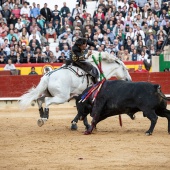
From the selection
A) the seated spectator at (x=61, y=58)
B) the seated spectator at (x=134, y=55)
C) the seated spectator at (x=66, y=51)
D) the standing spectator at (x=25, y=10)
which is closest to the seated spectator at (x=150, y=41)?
the seated spectator at (x=134, y=55)

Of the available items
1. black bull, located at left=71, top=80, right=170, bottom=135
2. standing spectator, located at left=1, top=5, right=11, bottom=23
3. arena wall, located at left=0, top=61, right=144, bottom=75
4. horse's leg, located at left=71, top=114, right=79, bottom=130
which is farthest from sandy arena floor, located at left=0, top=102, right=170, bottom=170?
standing spectator, located at left=1, top=5, right=11, bottom=23

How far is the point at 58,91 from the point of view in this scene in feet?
44.4

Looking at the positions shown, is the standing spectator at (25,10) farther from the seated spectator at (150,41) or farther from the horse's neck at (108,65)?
the horse's neck at (108,65)

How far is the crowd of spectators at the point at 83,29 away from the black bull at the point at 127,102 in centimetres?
953

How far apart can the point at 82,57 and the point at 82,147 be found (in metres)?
3.34

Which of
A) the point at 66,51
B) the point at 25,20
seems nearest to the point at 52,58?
the point at 66,51

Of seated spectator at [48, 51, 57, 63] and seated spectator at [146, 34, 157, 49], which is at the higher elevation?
seated spectator at [146, 34, 157, 49]

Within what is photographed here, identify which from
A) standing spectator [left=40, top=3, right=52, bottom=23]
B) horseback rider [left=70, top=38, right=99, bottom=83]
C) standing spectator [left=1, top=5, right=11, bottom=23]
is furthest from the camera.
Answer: standing spectator [left=40, top=3, right=52, bottom=23]

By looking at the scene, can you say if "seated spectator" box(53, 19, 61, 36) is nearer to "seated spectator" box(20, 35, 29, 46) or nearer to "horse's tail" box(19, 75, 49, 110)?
"seated spectator" box(20, 35, 29, 46)

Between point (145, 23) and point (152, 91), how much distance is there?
12.2 meters

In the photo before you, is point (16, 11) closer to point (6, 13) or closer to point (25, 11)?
point (25, 11)

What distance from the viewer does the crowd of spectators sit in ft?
73.0

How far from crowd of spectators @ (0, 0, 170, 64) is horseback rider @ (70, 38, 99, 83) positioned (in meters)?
8.16

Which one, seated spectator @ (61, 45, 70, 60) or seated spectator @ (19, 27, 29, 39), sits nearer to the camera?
seated spectator @ (61, 45, 70, 60)
